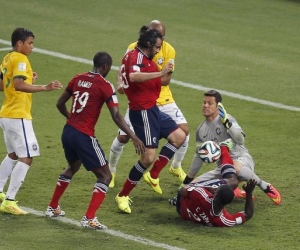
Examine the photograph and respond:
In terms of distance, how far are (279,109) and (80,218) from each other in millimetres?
6660

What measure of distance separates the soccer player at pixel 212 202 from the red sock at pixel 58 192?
136 cm

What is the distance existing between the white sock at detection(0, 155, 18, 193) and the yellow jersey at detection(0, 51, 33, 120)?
23.0 inches

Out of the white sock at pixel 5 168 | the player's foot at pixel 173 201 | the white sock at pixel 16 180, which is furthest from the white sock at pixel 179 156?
the white sock at pixel 16 180

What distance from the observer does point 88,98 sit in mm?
11188

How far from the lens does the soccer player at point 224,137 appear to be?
12.2 metres

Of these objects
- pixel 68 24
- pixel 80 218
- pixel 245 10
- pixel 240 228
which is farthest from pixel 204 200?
pixel 245 10

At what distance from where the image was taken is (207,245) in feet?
35.2

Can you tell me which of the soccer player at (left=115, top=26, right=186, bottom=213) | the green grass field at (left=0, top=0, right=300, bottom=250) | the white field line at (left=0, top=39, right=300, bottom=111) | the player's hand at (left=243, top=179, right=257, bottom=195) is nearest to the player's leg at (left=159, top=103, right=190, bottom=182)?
the green grass field at (left=0, top=0, right=300, bottom=250)

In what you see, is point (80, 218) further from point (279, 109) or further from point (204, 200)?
point (279, 109)

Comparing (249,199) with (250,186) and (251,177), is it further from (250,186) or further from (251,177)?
(251,177)

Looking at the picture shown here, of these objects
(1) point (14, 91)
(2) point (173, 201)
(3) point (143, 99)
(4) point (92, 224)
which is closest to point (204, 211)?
(2) point (173, 201)

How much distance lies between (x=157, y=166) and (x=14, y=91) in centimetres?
221

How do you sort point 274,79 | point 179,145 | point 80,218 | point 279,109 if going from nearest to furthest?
point 80,218 → point 179,145 → point 279,109 → point 274,79

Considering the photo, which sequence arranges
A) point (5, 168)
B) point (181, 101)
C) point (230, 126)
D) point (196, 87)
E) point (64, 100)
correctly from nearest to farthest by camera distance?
point (64, 100) < point (5, 168) < point (230, 126) < point (181, 101) < point (196, 87)
